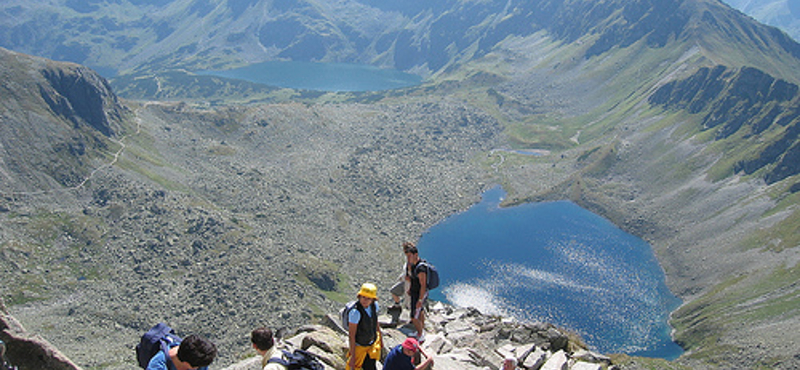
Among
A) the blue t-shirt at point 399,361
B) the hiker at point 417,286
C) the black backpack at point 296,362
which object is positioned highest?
the black backpack at point 296,362

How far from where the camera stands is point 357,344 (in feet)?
59.7

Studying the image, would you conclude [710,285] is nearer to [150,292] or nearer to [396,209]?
[396,209]

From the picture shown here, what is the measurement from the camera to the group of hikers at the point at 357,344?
13.0 metres

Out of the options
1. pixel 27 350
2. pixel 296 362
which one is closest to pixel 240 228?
pixel 27 350

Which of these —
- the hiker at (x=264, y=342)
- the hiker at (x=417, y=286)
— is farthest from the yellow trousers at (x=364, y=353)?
the hiker at (x=417, y=286)

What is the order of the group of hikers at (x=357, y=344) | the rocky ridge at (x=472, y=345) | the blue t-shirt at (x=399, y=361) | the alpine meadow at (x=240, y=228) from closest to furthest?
the group of hikers at (x=357, y=344), the blue t-shirt at (x=399, y=361), the rocky ridge at (x=472, y=345), the alpine meadow at (x=240, y=228)

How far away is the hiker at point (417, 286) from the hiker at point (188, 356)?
1159cm

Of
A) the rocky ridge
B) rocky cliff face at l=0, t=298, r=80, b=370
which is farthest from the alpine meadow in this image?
rocky cliff face at l=0, t=298, r=80, b=370

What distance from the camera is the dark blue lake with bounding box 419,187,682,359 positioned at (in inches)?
4783

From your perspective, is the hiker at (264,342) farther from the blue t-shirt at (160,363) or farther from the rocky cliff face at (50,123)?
the rocky cliff face at (50,123)

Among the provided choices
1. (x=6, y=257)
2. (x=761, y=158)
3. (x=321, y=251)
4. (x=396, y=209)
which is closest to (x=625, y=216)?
(x=761, y=158)

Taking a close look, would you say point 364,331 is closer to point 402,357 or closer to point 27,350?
point 402,357

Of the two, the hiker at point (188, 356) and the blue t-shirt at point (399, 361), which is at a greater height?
the hiker at point (188, 356)

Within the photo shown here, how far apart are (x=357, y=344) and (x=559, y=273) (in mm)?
138999
